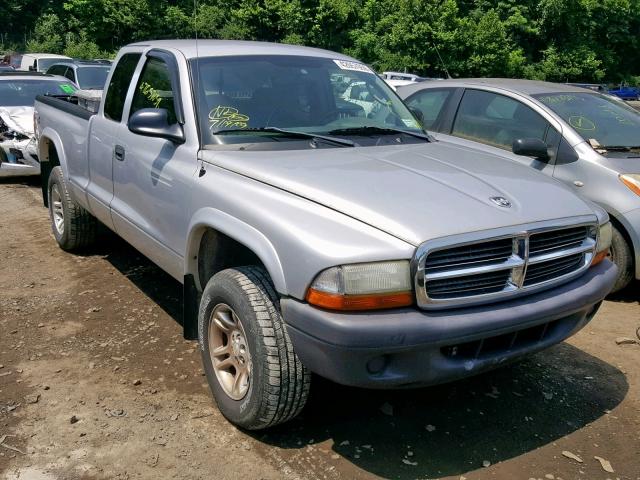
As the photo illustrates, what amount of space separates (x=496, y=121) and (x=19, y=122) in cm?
681

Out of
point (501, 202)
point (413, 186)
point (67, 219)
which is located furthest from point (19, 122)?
point (501, 202)

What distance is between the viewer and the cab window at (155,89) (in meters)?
4.11

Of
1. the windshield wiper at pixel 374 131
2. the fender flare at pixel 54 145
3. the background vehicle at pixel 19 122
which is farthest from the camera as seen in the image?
the background vehicle at pixel 19 122

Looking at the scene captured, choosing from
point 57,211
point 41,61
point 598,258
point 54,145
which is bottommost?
point 41,61

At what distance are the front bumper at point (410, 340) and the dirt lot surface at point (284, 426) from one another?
56 cm

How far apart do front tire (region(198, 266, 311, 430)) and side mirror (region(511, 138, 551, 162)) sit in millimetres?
3043

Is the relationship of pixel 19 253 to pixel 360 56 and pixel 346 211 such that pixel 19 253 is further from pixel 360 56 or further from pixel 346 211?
pixel 360 56

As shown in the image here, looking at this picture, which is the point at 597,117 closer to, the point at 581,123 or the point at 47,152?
the point at 581,123

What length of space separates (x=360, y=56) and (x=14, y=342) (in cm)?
3959

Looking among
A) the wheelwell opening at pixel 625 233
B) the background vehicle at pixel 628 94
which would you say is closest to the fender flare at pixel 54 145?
the wheelwell opening at pixel 625 233

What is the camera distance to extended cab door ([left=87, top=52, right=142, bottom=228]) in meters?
4.73

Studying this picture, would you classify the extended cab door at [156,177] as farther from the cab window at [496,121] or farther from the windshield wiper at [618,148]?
the windshield wiper at [618,148]

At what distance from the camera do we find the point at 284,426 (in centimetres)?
339

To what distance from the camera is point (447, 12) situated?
3641 cm
